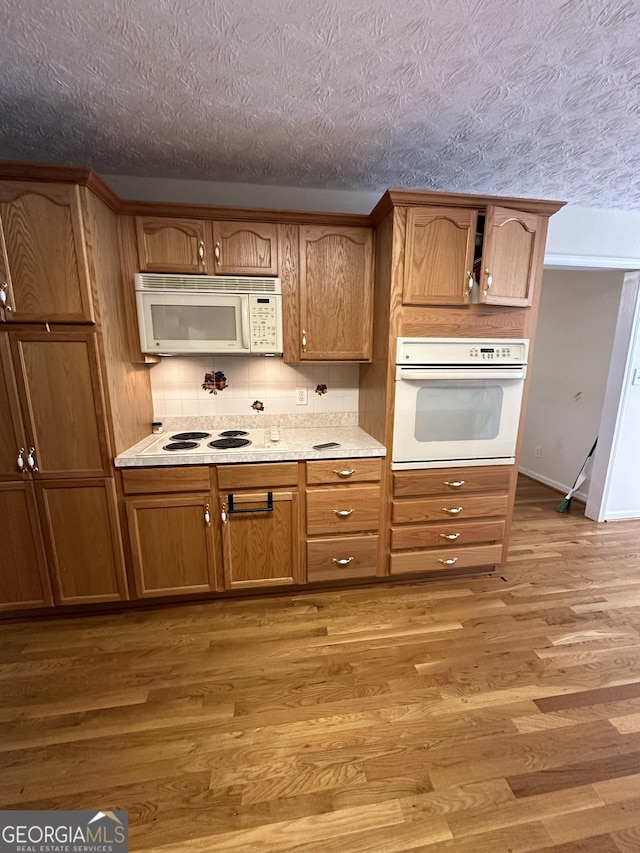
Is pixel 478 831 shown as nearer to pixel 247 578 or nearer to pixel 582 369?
pixel 247 578

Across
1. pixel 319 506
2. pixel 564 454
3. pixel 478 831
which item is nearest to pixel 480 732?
pixel 478 831

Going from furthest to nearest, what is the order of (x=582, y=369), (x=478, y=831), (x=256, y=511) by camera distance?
(x=582, y=369) → (x=256, y=511) → (x=478, y=831)

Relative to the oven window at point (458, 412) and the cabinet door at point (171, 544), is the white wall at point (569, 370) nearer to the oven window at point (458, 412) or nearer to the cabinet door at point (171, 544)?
the oven window at point (458, 412)

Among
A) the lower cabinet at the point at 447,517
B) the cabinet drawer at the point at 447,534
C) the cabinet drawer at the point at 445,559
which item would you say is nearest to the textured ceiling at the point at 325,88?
the lower cabinet at the point at 447,517

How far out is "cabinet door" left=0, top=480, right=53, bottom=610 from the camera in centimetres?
172

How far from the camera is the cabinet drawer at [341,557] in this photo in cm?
203

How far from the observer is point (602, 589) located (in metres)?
2.17

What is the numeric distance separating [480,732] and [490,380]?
1667 millimetres

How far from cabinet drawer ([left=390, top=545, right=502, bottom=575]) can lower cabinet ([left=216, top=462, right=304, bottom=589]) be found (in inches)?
25.1

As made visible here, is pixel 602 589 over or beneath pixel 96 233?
Result: beneath

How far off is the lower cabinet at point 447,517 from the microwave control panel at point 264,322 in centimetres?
111

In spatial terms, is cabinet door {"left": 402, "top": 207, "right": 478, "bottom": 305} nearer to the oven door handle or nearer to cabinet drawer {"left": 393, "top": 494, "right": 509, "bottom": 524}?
the oven door handle

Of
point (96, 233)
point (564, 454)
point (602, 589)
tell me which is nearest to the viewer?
point (96, 233)

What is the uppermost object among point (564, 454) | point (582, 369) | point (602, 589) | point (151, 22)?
point (151, 22)
